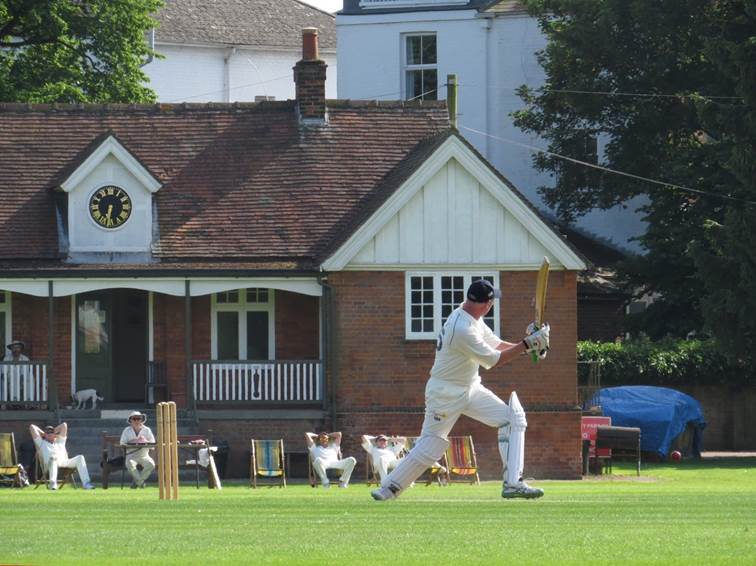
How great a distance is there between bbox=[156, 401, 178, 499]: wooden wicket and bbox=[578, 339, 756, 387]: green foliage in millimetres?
21664

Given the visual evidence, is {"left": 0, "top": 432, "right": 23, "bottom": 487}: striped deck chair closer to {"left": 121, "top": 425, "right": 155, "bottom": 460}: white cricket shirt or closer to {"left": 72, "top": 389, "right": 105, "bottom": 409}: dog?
{"left": 121, "top": 425, "right": 155, "bottom": 460}: white cricket shirt

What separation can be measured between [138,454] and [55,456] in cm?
121

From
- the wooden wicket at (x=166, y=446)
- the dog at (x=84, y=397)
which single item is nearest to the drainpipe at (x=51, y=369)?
the dog at (x=84, y=397)

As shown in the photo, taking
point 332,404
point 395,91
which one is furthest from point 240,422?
point 395,91

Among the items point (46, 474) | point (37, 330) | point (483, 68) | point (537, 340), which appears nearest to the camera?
point (537, 340)

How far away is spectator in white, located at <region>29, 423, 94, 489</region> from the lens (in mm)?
25906

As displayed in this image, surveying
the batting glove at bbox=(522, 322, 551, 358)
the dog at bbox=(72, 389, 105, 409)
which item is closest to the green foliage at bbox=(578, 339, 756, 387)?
the dog at bbox=(72, 389, 105, 409)

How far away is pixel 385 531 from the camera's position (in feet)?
41.8

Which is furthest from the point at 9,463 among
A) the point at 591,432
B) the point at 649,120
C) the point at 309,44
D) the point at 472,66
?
the point at 472,66

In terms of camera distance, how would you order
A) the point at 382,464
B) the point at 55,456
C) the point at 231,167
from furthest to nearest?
the point at 231,167 < the point at 382,464 < the point at 55,456

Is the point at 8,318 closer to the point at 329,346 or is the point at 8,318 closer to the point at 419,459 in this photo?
the point at 329,346

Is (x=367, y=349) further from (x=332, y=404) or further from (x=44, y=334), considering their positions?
(x=44, y=334)

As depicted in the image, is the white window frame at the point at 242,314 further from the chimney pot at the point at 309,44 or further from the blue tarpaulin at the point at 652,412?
the blue tarpaulin at the point at 652,412

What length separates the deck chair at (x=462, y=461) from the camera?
1107 inches
